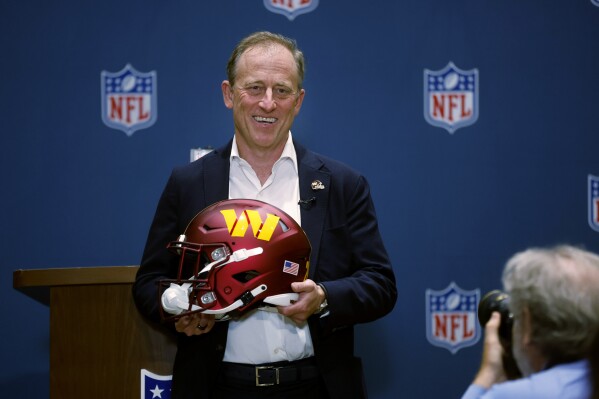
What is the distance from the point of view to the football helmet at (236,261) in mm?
1869

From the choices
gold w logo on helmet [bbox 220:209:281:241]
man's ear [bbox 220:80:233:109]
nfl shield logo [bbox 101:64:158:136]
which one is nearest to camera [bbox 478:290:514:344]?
gold w logo on helmet [bbox 220:209:281:241]

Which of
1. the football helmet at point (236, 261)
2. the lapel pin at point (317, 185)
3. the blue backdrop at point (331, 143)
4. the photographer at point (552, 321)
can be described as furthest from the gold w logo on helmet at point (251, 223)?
the blue backdrop at point (331, 143)

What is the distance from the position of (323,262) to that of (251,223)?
0.29 metres

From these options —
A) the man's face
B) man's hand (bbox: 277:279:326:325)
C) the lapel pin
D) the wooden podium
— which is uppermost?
the man's face

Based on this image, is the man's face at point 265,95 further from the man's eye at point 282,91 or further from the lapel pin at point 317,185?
the lapel pin at point 317,185

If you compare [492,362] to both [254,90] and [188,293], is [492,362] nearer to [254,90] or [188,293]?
[188,293]

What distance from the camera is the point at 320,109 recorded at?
314 centimetres

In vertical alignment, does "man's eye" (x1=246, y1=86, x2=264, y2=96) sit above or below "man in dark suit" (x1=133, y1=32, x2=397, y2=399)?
above

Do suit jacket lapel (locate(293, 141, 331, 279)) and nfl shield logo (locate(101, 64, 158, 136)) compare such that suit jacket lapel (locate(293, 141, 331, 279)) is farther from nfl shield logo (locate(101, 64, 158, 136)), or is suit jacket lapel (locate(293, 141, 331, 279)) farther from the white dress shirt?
nfl shield logo (locate(101, 64, 158, 136))

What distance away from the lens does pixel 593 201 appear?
3.19 meters

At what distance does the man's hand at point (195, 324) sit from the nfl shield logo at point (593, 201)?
1.91 m

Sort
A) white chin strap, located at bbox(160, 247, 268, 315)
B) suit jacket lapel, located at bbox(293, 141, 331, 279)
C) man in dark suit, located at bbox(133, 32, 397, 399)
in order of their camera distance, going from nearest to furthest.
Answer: white chin strap, located at bbox(160, 247, 268, 315), man in dark suit, located at bbox(133, 32, 397, 399), suit jacket lapel, located at bbox(293, 141, 331, 279)

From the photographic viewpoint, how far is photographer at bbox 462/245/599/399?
4.21 feet

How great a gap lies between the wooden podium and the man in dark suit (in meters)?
0.12
